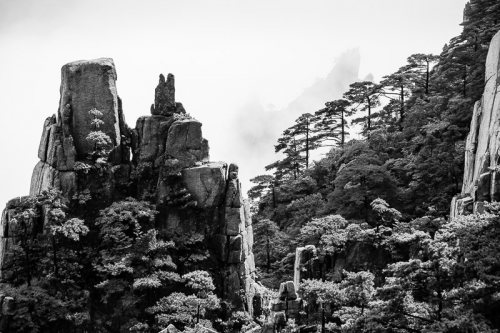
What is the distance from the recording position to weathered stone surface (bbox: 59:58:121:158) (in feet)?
116

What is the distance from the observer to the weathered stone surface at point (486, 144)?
2364 cm

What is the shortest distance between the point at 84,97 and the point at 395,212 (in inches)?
955

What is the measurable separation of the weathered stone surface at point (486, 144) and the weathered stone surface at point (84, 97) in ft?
82.6

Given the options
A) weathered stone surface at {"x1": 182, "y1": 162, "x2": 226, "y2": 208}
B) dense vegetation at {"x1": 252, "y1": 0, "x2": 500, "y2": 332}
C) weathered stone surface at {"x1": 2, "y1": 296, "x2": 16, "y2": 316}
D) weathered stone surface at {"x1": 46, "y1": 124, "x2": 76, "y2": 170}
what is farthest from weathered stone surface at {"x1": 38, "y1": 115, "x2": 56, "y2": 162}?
dense vegetation at {"x1": 252, "y1": 0, "x2": 500, "y2": 332}

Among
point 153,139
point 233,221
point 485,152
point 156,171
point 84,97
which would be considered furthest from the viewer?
point 153,139

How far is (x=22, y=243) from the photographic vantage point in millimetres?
30688

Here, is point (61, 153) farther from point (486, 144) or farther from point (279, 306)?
point (486, 144)

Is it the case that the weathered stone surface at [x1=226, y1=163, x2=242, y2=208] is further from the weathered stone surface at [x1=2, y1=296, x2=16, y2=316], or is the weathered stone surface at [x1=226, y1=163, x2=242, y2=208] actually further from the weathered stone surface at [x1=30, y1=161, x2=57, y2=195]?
the weathered stone surface at [x1=2, y1=296, x2=16, y2=316]

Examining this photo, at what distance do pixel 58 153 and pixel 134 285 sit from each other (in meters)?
11.6

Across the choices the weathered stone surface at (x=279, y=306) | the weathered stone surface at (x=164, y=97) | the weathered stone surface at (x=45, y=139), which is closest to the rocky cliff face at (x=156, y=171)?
the weathered stone surface at (x=45, y=139)

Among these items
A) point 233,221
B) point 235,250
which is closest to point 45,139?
point 233,221

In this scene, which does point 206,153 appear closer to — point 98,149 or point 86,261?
point 98,149

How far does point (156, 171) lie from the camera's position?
35531 mm

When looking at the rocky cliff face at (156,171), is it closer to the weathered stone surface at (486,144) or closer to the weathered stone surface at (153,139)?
the weathered stone surface at (153,139)
